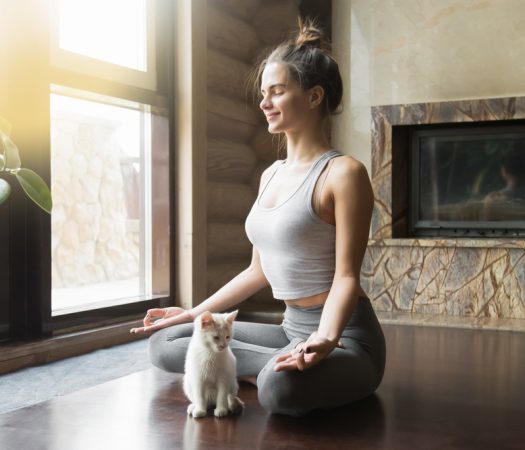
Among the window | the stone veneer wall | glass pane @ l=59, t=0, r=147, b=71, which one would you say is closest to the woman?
the window

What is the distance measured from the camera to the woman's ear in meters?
2.29

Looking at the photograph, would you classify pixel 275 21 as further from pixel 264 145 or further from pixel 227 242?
pixel 227 242

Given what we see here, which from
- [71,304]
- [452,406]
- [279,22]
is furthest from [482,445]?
[279,22]

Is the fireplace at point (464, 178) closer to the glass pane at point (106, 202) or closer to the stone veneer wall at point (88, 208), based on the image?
the glass pane at point (106, 202)

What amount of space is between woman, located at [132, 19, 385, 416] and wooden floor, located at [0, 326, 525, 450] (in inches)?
3.9

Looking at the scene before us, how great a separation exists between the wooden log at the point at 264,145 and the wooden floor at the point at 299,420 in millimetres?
2528

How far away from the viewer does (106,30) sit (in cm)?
396

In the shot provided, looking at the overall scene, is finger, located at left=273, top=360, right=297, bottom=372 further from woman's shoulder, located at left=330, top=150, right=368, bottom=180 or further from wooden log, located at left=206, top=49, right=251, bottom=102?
wooden log, located at left=206, top=49, right=251, bottom=102

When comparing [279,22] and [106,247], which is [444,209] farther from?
[106,247]

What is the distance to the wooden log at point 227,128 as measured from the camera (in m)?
4.62

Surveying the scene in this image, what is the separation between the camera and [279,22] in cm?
512

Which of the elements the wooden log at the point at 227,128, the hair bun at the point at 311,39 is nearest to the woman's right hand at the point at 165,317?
the hair bun at the point at 311,39

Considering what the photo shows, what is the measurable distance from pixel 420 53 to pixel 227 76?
50.8 inches

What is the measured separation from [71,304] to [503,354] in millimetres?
2163
